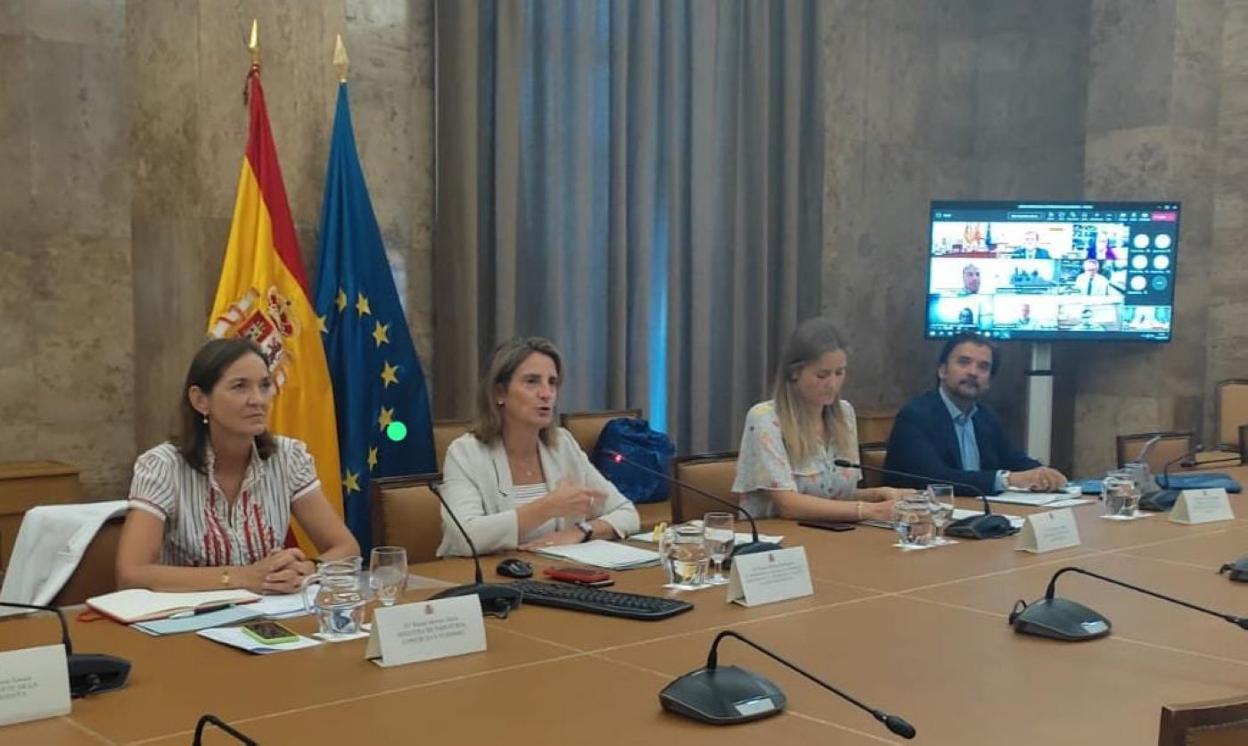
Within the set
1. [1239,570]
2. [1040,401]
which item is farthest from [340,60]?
[1040,401]

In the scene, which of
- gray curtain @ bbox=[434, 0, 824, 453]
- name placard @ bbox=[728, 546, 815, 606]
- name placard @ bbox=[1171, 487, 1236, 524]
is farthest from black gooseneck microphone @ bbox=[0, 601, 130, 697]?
gray curtain @ bbox=[434, 0, 824, 453]

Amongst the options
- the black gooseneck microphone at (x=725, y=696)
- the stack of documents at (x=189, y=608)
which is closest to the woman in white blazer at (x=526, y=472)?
the stack of documents at (x=189, y=608)

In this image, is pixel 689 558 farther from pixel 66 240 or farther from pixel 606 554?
pixel 66 240

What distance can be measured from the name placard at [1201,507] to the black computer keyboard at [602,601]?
5.90 feet

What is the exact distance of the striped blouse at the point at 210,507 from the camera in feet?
9.44

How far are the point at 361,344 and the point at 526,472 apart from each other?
1599mm

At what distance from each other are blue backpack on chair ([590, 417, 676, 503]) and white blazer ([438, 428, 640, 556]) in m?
1.48

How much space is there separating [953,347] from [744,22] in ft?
8.35

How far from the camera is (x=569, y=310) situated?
5.91 m

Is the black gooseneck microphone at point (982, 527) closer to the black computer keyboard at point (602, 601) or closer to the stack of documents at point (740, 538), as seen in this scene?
the stack of documents at point (740, 538)

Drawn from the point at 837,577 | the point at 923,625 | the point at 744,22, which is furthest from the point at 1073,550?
the point at 744,22

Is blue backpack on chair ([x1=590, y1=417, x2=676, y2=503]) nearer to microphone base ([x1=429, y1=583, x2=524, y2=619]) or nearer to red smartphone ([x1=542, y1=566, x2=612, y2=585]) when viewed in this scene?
red smartphone ([x1=542, y1=566, x2=612, y2=585])

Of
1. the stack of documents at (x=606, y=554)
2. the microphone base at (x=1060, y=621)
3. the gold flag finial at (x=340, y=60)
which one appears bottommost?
the stack of documents at (x=606, y=554)

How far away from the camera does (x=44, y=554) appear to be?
8.93 ft
